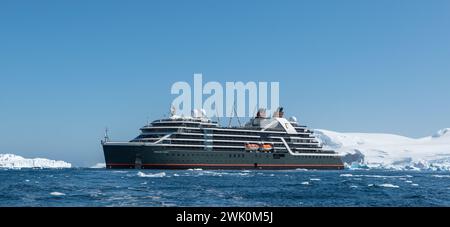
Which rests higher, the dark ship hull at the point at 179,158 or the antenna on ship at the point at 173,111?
the antenna on ship at the point at 173,111

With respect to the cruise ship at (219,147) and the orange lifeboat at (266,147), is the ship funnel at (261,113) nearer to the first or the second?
the cruise ship at (219,147)

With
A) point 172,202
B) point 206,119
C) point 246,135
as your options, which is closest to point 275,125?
point 246,135

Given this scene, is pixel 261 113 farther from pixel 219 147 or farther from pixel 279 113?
pixel 219 147

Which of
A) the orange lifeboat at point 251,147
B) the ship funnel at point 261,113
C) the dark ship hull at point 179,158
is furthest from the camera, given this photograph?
the ship funnel at point 261,113

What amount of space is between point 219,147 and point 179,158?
32.5 feet

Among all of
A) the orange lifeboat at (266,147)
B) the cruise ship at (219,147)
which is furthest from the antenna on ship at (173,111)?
the orange lifeboat at (266,147)

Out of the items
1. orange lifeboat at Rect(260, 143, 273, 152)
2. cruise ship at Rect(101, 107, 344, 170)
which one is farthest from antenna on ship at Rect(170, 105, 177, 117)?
orange lifeboat at Rect(260, 143, 273, 152)

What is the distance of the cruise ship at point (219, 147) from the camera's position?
327 feet

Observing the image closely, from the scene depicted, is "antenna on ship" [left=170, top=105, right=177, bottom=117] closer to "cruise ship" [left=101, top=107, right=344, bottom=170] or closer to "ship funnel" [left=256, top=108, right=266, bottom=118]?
"cruise ship" [left=101, top=107, right=344, bottom=170]

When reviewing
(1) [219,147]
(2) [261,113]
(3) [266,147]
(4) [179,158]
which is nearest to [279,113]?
(2) [261,113]

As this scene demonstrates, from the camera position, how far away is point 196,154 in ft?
338
